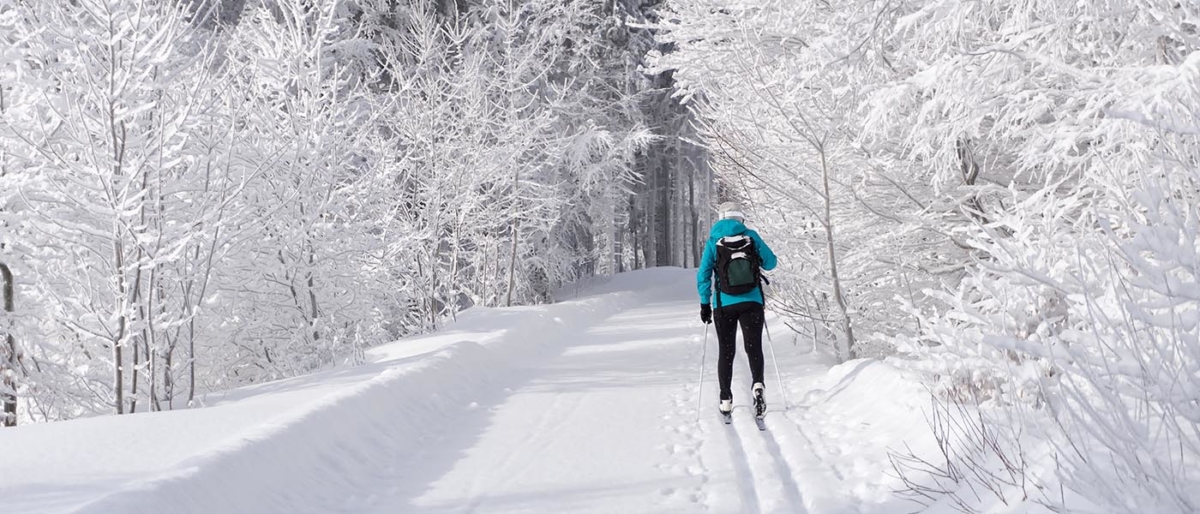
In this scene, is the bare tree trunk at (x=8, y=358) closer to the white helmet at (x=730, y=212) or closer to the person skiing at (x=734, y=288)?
the person skiing at (x=734, y=288)

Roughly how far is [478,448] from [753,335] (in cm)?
264

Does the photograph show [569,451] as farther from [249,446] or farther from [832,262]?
[832,262]

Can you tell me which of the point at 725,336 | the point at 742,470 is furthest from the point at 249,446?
the point at 725,336

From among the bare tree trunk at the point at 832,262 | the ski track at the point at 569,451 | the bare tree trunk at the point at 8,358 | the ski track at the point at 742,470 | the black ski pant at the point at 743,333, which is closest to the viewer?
the ski track at the point at 742,470

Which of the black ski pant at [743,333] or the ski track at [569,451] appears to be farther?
the black ski pant at [743,333]

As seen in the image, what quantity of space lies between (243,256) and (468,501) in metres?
7.89

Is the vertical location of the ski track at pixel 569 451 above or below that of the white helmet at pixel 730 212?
below

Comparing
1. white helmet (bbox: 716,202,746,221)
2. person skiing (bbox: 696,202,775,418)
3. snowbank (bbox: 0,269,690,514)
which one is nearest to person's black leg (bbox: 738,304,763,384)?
person skiing (bbox: 696,202,775,418)

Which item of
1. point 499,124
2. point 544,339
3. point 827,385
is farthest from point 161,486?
point 499,124

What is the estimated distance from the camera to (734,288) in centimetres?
729

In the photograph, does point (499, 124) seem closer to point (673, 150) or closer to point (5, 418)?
point (5, 418)

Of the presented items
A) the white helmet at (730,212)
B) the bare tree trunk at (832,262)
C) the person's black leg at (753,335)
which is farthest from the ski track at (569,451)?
the white helmet at (730,212)

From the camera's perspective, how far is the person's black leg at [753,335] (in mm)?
7266

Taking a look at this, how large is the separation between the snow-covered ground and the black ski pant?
452 millimetres
